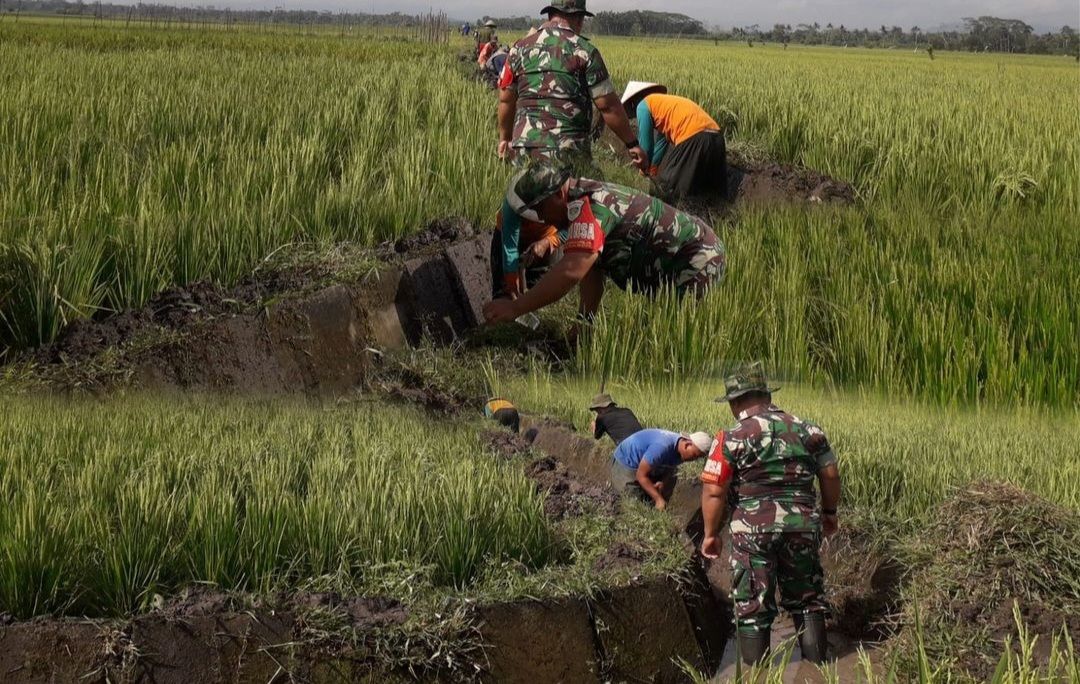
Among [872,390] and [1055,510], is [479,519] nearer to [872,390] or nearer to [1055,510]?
[1055,510]

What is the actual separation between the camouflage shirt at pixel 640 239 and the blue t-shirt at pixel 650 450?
1.71 meters

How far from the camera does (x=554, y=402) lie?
19.3ft

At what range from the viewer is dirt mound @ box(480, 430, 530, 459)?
5086 mm

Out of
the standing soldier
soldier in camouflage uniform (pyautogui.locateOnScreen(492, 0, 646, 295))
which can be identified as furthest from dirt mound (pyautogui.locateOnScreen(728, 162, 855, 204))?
the standing soldier

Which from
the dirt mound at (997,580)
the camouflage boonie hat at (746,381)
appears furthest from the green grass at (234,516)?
the dirt mound at (997,580)

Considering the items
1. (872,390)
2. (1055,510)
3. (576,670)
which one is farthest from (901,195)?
(576,670)

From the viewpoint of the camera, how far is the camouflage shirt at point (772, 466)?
4.08 m

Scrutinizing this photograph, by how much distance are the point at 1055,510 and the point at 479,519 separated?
176 centimetres

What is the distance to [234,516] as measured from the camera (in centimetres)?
366

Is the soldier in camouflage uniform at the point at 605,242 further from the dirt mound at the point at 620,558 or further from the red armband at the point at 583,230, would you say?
the dirt mound at the point at 620,558

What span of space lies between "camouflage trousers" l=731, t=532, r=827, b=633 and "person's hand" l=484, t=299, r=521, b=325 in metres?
2.37

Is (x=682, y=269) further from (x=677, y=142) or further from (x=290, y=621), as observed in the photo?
(x=290, y=621)

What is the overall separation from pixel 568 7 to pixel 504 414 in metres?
3.12

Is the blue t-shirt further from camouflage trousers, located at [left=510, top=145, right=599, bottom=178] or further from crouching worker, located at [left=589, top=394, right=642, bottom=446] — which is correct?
camouflage trousers, located at [left=510, top=145, right=599, bottom=178]
